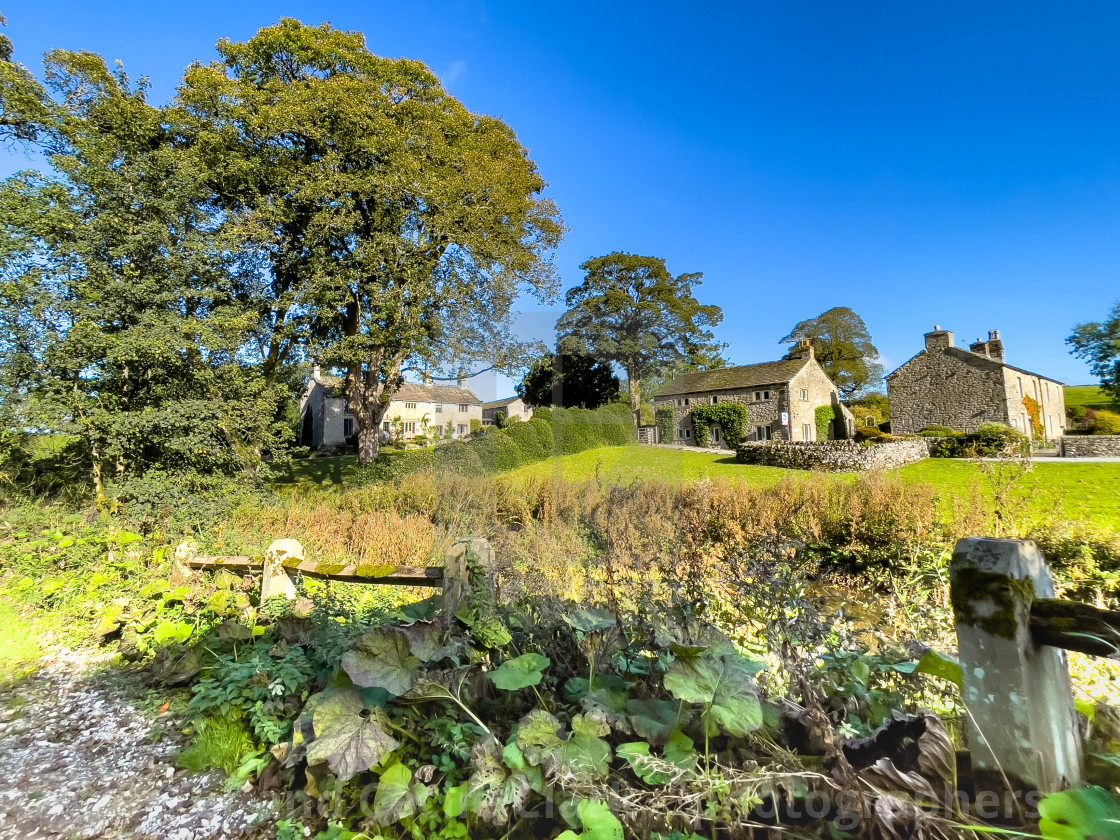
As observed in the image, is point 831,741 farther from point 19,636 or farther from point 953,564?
point 19,636

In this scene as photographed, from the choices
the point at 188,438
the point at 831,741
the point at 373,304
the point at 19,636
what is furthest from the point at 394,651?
the point at 373,304

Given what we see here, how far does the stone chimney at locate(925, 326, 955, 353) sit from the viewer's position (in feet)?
81.0

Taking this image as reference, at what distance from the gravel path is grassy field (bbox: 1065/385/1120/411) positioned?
1619 inches

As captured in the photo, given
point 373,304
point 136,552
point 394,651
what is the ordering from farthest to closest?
point 373,304 < point 136,552 < point 394,651

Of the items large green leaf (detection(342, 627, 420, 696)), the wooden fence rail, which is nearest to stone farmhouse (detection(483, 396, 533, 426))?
the wooden fence rail

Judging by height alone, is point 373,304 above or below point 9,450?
above

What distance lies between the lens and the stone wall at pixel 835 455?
15250 millimetres

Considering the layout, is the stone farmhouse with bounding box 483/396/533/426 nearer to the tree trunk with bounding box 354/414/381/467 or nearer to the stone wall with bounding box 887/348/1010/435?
the stone wall with bounding box 887/348/1010/435

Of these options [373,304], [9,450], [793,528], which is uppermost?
[373,304]

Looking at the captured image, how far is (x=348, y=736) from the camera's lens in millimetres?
1649

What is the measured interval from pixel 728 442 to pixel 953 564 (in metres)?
28.0

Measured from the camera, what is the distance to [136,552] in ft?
17.6

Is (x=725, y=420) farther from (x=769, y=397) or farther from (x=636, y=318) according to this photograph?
(x=636, y=318)

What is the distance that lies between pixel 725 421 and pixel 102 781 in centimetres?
2826
